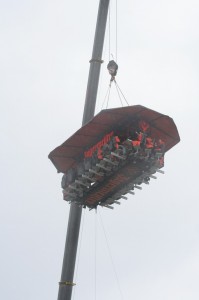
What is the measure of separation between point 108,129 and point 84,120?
304cm

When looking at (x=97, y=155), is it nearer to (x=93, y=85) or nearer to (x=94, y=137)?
(x=94, y=137)

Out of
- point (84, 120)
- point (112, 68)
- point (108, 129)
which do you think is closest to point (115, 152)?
point (108, 129)

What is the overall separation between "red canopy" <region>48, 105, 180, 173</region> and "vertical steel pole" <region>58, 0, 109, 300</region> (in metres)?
1.71

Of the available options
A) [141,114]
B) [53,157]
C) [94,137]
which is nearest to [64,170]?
[53,157]

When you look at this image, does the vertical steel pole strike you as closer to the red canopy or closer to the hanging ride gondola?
the hanging ride gondola

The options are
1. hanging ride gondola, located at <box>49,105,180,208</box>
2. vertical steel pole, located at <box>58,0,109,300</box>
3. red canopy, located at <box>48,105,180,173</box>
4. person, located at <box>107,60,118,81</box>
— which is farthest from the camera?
person, located at <box>107,60,118,81</box>

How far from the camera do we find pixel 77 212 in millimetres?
36906

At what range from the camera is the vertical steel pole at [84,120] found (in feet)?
115

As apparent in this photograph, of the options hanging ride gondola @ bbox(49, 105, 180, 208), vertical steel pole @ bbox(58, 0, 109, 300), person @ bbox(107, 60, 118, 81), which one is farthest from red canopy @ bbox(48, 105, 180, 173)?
person @ bbox(107, 60, 118, 81)

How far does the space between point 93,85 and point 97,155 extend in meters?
5.00

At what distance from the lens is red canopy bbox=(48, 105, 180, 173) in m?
34.1

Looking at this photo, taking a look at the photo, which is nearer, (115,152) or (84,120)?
(115,152)

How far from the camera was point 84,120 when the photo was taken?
38000mm

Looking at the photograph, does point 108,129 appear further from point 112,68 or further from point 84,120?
point 112,68
